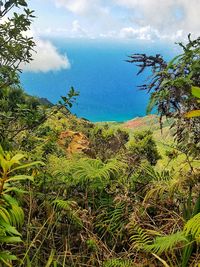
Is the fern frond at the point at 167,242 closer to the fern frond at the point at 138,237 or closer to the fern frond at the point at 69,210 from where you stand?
the fern frond at the point at 138,237

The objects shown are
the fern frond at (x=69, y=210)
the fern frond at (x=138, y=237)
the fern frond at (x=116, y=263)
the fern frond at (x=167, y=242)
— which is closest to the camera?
the fern frond at (x=167, y=242)

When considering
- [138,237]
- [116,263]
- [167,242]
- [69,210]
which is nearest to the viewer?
[167,242]

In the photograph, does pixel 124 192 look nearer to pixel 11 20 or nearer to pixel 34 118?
pixel 34 118

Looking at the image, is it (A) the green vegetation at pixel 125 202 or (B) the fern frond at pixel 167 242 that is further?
(A) the green vegetation at pixel 125 202

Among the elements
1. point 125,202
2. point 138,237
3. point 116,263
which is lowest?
point 116,263

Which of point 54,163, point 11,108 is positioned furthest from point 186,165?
point 11,108

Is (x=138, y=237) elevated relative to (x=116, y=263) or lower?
elevated

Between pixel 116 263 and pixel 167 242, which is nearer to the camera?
pixel 167 242

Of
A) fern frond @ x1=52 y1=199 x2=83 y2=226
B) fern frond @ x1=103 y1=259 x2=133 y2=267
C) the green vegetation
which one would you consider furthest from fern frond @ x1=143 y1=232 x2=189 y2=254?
fern frond @ x1=52 y1=199 x2=83 y2=226

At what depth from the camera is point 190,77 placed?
315 cm

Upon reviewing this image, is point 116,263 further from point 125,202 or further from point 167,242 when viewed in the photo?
point 125,202

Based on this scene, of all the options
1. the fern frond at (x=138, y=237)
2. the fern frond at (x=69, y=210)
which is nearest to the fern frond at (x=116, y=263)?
the fern frond at (x=138, y=237)

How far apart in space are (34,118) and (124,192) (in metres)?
1.37

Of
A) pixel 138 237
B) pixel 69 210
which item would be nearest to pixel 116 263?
pixel 138 237
